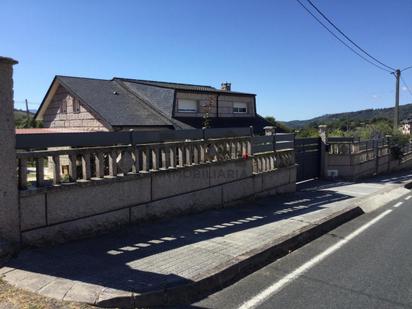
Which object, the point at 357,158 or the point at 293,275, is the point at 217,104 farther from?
the point at 293,275

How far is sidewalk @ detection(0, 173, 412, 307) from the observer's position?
172 inches

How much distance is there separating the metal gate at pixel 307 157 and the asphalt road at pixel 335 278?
7.91 meters

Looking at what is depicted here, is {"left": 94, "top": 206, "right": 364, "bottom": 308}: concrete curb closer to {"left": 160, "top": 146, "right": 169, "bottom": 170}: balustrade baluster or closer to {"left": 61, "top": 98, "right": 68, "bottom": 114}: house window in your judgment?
{"left": 160, "top": 146, "right": 169, "bottom": 170}: balustrade baluster

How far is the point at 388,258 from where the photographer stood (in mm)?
6273

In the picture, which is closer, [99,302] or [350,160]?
[99,302]

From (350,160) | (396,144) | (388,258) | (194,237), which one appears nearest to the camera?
(388,258)

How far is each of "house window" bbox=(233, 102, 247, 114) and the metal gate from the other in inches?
475

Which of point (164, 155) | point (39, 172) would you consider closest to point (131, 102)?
point (164, 155)

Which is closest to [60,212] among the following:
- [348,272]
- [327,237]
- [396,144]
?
[348,272]

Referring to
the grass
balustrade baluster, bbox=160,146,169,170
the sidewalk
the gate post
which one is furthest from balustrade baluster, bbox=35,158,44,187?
the gate post

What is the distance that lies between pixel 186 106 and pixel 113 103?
15.1 feet

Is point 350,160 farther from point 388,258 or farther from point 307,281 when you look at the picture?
point 307,281

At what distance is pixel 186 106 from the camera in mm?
25359

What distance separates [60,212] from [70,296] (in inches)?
76.1
